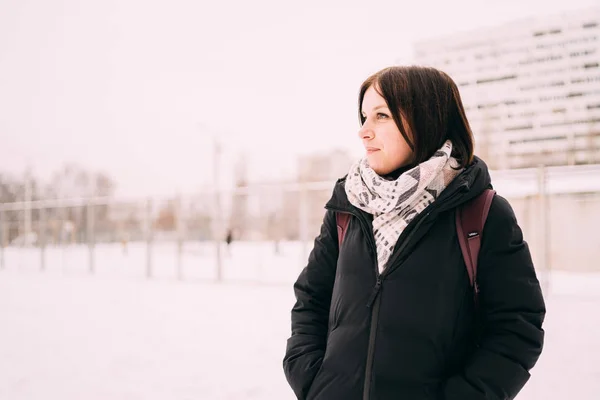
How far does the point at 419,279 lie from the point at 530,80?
77.8 metres

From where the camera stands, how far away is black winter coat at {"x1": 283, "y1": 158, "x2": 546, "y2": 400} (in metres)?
1.11

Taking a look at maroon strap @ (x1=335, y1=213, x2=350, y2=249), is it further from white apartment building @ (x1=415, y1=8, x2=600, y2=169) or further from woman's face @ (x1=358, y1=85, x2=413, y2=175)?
white apartment building @ (x1=415, y1=8, x2=600, y2=169)

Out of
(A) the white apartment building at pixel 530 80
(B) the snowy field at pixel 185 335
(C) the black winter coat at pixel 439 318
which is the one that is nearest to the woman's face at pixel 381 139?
(C) the black winter coat at pixel 439 318

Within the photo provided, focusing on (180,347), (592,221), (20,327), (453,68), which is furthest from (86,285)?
(453,68)

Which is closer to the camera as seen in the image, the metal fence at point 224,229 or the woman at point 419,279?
the woman at point 419,279

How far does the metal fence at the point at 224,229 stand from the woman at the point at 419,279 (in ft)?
19.3

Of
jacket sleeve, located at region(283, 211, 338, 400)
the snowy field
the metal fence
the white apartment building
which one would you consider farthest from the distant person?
the white apartment building

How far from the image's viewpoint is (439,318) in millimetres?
1150

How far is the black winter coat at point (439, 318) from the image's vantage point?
3.65ft

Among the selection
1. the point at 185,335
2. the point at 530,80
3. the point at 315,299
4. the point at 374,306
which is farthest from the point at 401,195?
the point at 530,80

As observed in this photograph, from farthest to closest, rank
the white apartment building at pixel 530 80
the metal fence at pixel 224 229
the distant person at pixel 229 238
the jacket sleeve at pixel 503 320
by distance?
the white apartment building at pixel 530 80
the distant person at pixel 229 238
the metal fence at pixel 224 229
the jacket sleeve at pixel 503 320

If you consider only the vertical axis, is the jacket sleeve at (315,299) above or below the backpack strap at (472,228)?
below

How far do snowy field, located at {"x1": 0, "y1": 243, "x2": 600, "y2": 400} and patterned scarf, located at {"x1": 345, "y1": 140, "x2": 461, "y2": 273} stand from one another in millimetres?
2137

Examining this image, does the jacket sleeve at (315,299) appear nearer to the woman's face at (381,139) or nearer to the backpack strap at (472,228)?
the woman's face at (381,139)
